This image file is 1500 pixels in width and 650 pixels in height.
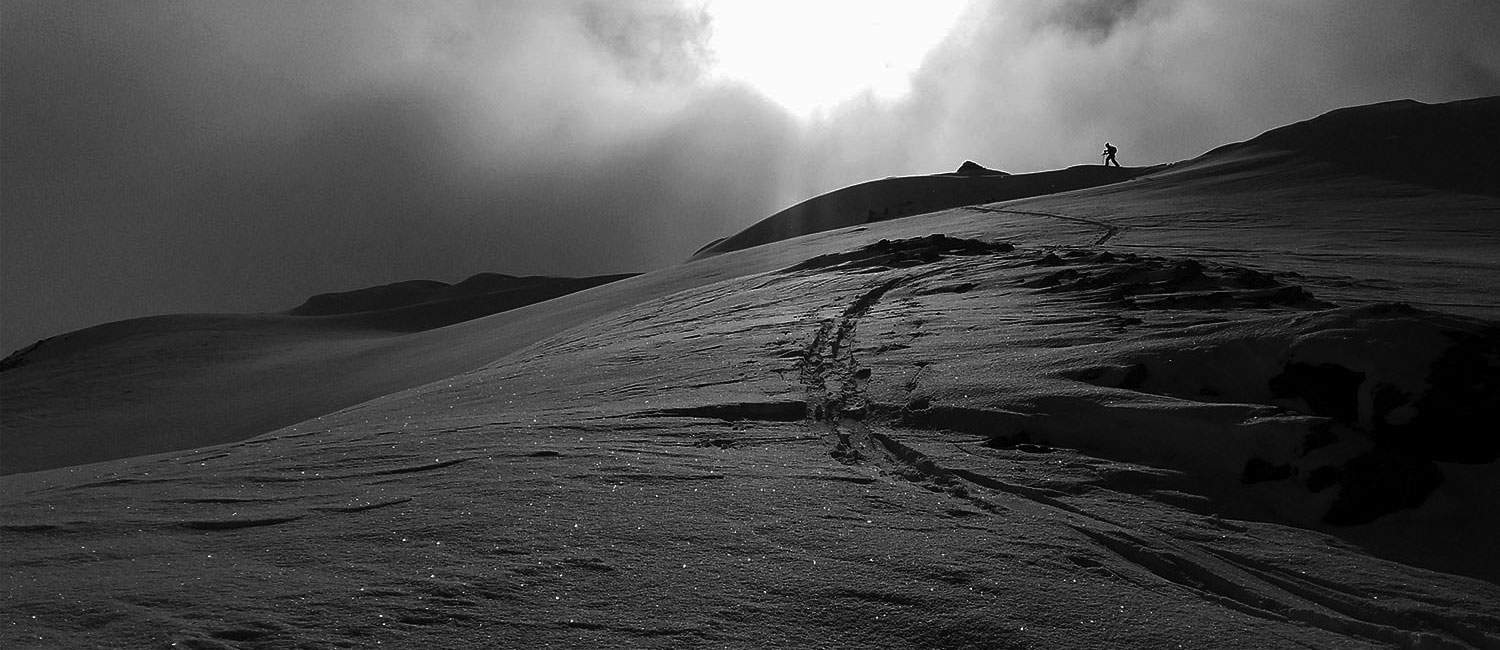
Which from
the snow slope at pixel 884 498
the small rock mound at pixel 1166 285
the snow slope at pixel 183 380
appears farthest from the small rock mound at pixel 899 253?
the snow slope at pixel 183 380

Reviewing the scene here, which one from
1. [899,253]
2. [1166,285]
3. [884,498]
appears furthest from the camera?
[899,253]

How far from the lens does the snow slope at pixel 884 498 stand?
13.7 ft

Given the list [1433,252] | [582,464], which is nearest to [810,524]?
[582,464]

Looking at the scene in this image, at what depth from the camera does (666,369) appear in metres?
10.7

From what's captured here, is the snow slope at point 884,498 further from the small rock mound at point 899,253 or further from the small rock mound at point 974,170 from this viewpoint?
the small rock mound at point 974,170

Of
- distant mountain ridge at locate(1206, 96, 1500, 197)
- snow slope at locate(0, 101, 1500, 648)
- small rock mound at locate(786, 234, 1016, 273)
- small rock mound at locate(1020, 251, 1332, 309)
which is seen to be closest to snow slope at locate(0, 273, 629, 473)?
small rock mound at locate(786, 234, 1016, 273)

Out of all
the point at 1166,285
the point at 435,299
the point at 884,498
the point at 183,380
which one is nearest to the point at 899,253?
the point at 1166,285

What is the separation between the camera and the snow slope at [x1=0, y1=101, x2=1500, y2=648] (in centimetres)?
419

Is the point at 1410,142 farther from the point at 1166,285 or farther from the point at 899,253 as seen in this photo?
the point at 1166,285

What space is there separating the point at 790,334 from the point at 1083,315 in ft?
11.4

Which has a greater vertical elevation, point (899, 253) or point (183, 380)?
point (899, 253)

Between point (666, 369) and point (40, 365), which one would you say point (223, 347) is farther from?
point (666, 369)

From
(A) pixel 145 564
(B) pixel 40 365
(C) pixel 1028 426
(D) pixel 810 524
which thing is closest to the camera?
(A) pixel 145 564

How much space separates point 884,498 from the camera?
6008mm
